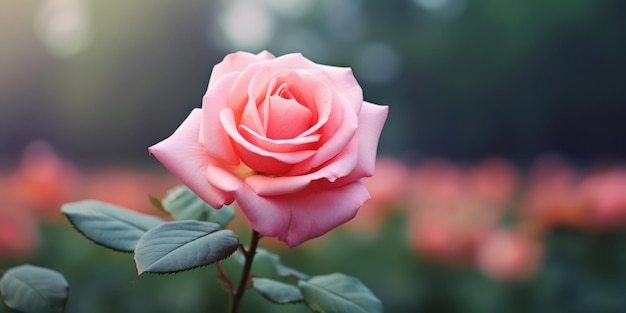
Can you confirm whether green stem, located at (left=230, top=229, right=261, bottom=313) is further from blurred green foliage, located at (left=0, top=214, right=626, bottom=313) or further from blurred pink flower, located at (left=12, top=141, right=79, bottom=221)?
blurred pink flower, located at (left=12, top=141, right=79, bottom=221)

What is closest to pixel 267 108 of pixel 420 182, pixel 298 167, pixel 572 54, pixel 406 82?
pixel 298 167

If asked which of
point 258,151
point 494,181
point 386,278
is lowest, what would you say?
point 386,278

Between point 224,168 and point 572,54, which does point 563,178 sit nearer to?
point 572,54

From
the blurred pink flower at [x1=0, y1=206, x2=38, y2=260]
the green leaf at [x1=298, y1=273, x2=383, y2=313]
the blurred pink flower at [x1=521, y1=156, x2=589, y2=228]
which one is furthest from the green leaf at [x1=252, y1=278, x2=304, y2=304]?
the blurred pink flower at [x1=521, y1=156, x2=589, y2=228]

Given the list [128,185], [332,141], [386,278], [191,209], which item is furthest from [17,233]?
[332,141]

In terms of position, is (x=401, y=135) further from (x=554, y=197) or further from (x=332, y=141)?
(x=332, y=141)

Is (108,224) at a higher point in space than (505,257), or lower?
higher
